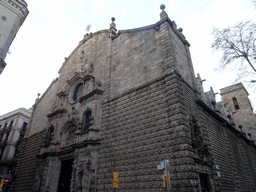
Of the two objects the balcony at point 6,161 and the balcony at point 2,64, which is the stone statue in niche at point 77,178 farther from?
the balcony at point 6,161

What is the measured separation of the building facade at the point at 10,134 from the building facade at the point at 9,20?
19073mm

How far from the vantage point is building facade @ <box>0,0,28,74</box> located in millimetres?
15609

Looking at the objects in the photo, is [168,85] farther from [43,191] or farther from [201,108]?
[43,191]

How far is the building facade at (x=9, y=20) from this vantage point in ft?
51.2

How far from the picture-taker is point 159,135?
30.3ft

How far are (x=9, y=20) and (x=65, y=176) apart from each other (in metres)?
14.3

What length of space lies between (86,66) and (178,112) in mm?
11551

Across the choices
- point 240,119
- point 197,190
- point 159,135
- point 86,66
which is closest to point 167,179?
point 197,190

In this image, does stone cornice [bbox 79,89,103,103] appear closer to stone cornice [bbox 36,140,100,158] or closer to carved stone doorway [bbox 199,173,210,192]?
stone cornice [bbox 36,140,100,158]

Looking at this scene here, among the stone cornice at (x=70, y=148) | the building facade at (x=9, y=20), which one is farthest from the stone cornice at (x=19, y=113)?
the building facade at (x=9, y=20)

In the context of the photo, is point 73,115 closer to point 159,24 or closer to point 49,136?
point 49,136

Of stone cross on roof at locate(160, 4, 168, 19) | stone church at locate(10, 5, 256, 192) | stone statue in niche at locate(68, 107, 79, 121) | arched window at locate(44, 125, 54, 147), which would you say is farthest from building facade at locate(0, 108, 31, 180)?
stone cross on roof at locate(160, 4, 168, 19)

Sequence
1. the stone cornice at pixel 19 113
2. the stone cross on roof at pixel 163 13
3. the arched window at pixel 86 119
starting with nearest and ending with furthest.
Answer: the stone cross on roof at pixel 163 13
the arched window at pixel 86 119
the stone cornice at pixel 19 113

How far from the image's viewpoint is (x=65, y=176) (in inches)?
577
